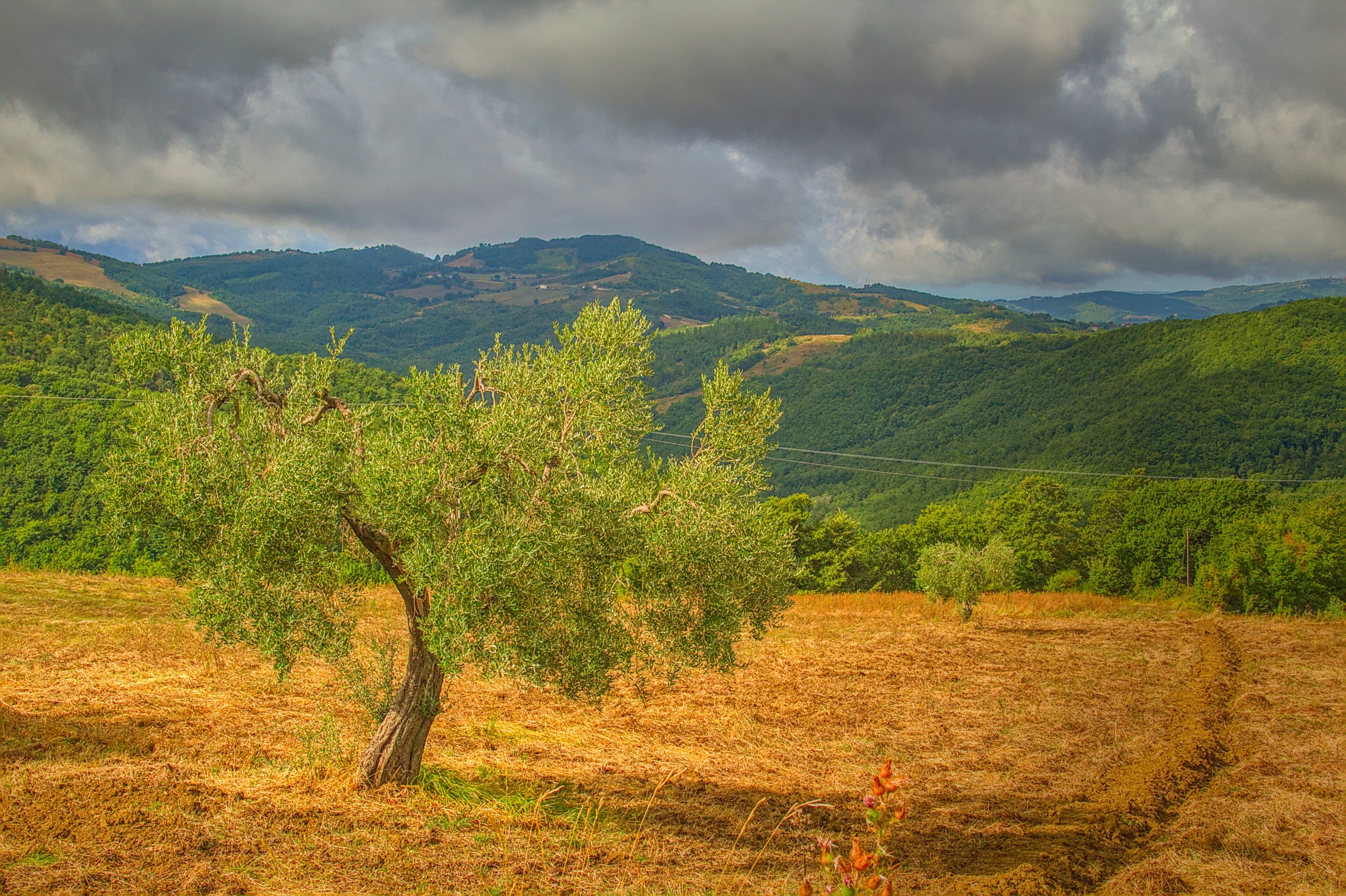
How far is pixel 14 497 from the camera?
48.1m

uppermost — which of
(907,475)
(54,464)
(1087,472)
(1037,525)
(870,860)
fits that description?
(870,860)

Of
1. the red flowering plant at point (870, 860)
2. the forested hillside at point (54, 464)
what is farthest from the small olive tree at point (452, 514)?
the forested hillside at point (54, 464)

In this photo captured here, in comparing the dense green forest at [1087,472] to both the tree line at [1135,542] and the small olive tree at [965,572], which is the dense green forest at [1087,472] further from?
the small olive tree at [965,572]

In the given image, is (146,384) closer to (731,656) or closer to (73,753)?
(73,753)

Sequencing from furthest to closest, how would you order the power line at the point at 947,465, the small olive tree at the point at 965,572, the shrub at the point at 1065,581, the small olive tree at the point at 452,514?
1. the shrub at the point at 1065,581
2. the small olive tree at the point at 965,572
3. the power line at the point at 947,465
4. the small olive tree at the point at 452,514

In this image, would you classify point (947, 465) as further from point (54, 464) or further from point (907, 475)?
point (54, 464)

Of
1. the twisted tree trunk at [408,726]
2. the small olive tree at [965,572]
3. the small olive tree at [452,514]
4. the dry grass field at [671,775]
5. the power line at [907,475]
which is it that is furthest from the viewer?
the power line at [907,475]

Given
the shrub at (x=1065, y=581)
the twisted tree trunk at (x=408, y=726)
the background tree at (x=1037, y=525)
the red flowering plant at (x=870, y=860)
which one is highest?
the red flowering plant at (x=870, y=860)

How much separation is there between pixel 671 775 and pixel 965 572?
26654 millimetres

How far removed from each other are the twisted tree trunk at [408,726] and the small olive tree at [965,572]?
24.7 m

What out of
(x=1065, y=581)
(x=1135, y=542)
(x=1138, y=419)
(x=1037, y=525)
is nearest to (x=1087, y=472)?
(x=1138, y=419)

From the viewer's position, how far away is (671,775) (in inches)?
263

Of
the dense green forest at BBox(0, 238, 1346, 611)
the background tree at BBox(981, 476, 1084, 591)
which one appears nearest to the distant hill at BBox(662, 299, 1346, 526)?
the dense green forest at BBox(0, 238, 1346, 611)

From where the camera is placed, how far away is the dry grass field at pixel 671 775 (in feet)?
30.5
